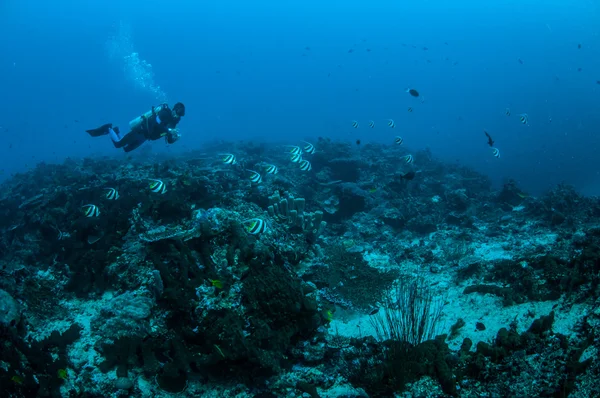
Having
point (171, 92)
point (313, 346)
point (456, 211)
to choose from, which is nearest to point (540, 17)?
point (171, 92)

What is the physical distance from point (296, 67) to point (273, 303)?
564 feet

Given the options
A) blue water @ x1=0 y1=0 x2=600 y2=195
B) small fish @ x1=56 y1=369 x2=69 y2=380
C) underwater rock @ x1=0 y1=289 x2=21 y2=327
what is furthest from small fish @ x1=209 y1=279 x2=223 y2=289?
blue water @ x1=0 y1=0 x2=600 y2=195

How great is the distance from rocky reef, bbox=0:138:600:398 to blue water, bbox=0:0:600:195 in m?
43.0

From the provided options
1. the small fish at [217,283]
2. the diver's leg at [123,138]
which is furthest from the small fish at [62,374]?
the diver's leg at [123,138]

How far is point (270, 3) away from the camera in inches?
6506

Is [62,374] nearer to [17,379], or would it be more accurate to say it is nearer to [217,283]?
[17,379]

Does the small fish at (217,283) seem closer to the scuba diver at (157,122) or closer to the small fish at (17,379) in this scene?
the small fish at (17,379)

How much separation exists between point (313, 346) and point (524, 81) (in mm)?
123551

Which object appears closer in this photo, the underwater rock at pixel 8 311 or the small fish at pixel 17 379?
the small fish at pixel 17 379

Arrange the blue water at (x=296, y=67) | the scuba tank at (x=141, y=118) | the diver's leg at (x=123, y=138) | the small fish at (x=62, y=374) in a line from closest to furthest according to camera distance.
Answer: the small fish at (x=62, y=374) → the scuba tank at (x=141, y=118) → the diver's leg at (x=123, y=138) → the blue water at (x=296, y=67)

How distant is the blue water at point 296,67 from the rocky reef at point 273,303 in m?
43.0

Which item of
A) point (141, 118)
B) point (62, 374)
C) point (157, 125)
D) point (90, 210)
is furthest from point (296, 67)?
point (62, 374)

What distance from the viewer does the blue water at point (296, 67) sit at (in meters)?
74.1

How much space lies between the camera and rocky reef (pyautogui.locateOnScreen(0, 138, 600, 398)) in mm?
3566
